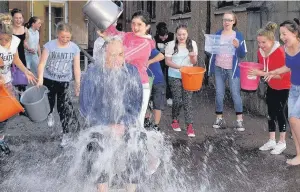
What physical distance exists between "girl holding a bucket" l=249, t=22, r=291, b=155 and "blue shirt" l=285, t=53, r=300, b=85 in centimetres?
43

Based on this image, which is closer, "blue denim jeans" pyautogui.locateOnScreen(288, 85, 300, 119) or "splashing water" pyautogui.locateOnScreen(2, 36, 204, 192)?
"splashing water" pyautogui.locateOnScreen(2, 36, 204, 192)

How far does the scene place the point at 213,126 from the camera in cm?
771

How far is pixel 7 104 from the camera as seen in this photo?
548cm

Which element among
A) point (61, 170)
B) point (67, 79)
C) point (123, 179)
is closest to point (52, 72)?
point (67, 79)

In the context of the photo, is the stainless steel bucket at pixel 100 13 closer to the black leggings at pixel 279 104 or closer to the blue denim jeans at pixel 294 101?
the black leggings at pixel 279 104

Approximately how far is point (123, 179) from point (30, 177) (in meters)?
1.30

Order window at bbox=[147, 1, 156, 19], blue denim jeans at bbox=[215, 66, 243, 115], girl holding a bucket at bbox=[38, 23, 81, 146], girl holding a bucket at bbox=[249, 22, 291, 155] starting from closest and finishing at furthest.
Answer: girl holding a bucket at bbox=[249, 22, 291, 155] → girl holding a bucket at bbox=[38, 23, 81, 146] → blue denim jeans at bbox=[215, 66, 243, 115] → window at bbox=[147, 1, 156, 19]

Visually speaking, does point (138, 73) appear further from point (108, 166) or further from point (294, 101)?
point (294, 101)

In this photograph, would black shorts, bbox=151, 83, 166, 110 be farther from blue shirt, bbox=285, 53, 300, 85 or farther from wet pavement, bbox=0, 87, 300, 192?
blue shirt, bbox=285, 53, 300, 85

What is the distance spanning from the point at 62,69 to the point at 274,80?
260 cm

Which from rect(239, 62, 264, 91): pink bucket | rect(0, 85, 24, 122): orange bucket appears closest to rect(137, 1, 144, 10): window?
rect(239, 62, 264, 91): pink bucket

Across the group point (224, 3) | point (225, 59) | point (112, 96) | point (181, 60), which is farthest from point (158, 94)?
point (224, 3)

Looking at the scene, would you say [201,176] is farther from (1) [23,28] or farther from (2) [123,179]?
(1) [23,28]

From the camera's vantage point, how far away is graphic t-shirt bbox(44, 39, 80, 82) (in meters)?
6.20
